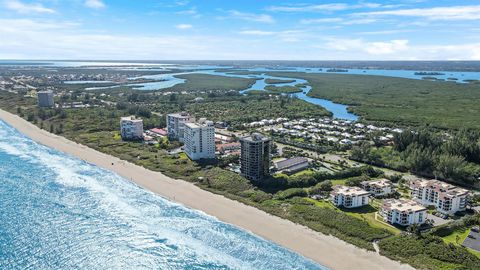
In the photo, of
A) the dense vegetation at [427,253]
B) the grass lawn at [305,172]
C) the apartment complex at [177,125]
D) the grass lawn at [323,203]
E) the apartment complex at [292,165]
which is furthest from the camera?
the apartment complex at [177,125]

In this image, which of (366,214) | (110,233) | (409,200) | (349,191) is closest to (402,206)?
(409,200)

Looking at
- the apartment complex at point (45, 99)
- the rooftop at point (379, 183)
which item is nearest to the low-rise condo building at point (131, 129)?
the rooftop at point (379, 183)

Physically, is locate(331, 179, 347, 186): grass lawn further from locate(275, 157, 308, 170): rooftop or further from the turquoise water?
the turquoise water

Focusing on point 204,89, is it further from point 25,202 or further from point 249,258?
point 249,258

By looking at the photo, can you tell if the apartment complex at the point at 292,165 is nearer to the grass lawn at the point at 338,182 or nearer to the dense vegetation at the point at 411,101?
the grass lawn at the point at 338,182

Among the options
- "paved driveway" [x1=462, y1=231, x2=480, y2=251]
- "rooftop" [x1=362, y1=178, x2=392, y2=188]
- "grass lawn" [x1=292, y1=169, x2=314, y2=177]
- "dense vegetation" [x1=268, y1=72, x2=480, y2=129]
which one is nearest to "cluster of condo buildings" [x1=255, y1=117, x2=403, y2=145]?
"dense vegetation" [x1=268, y1=72, x2=480, y2=129]
